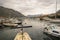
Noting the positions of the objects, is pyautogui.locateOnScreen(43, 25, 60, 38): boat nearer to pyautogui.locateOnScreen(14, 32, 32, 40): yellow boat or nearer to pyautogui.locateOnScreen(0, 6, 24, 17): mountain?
pyautogui.locateOnScreen(14, 32, 32, 40): yellow boat

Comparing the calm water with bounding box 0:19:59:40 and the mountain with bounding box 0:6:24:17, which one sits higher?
the mountain with bounding box 0:6:24:17

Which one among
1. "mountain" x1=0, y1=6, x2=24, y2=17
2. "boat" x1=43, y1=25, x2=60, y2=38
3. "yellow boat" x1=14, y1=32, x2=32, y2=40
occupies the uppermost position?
"mountain" x1=0, y1=6, x2=24, y2=17

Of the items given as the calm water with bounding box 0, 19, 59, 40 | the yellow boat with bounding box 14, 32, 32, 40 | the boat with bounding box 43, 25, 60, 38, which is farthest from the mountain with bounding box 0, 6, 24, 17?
the boat with bounding box 43, 25, 60, 38

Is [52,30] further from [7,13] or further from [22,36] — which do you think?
[7,13]

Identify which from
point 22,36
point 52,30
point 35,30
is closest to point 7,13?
point 22,36

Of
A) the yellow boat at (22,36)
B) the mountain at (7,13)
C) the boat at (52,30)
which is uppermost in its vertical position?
the mountain at (7,13)

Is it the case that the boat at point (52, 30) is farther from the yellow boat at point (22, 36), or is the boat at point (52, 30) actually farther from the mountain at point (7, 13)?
the mountain at point (7, 13)

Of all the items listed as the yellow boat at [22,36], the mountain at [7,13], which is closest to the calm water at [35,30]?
the yellow boat at [22,36]

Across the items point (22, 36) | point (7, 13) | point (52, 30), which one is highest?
point (7, 13)

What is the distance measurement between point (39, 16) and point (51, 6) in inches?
18.3

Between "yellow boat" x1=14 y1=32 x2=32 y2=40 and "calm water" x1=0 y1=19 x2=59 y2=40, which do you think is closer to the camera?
"yellow boat" x1=14 y1=32 x2=32 y2=40

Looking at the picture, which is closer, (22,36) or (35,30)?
(22,36)

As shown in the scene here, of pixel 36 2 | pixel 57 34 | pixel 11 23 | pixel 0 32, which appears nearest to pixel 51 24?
pixel 57 34

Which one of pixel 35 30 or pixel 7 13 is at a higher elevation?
pixel 7 13
